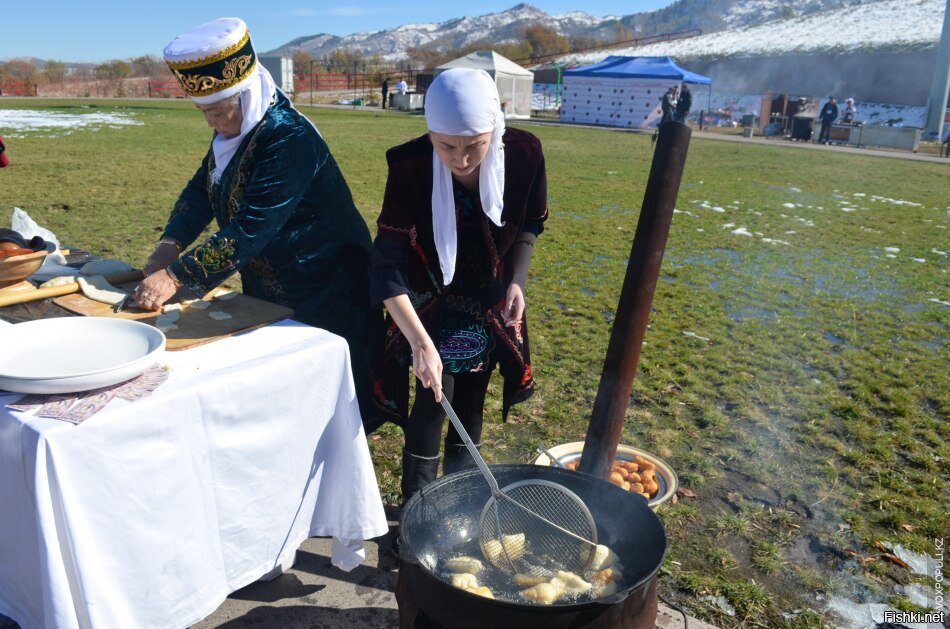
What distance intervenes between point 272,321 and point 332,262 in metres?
0.49

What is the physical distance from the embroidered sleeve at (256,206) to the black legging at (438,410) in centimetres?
78

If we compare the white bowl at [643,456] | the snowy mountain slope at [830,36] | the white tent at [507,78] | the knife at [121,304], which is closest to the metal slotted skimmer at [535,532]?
the white bowl at [643,456]

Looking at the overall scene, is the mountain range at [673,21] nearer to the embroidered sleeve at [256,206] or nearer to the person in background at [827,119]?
the person in background at [827,119]

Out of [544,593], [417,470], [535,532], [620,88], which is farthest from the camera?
[620,88]

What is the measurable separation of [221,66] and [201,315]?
31.4 inches

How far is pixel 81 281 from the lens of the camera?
92.0 inches

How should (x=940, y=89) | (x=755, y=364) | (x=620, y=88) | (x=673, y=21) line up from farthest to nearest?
(x=673, y=21) → (x=620, y=88) → (x=940, y=89) → (x=755, y=364)

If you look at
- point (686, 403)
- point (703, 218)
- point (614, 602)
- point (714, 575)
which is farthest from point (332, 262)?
point (703, 218)

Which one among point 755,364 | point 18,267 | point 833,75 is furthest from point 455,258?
point 833,75

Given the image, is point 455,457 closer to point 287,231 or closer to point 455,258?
point 455,258

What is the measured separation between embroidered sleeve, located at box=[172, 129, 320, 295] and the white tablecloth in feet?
0.92

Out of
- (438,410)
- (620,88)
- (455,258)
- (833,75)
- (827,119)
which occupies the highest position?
(833,75)

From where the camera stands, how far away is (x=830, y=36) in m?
53.0

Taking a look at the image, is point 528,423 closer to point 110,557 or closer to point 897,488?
point 897,488
